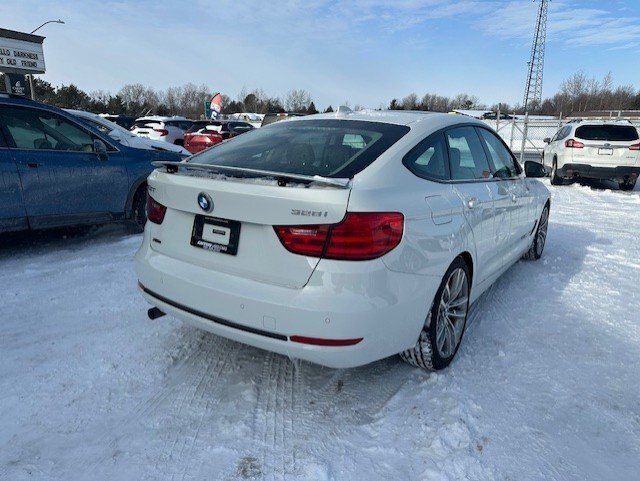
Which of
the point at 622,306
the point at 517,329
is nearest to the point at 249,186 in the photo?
the point at 517,329

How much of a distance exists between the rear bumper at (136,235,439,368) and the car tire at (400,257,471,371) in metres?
0.18

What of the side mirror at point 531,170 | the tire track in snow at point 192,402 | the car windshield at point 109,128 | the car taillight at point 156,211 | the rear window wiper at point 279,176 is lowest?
the tire track in snow at point 192,402

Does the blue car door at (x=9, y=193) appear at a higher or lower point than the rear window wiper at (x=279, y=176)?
lower

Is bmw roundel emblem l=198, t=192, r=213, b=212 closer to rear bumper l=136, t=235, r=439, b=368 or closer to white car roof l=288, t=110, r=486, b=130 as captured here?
rear bumper l=136, t=235, r=439, b=368

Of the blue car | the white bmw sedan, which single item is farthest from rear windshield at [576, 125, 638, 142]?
the blue car

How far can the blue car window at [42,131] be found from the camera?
4.97 m

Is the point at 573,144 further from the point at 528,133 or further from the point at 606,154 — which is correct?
the point at 528,133

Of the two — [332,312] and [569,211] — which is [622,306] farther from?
[569,211]

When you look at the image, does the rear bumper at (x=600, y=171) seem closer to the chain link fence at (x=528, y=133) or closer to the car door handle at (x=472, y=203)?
the chain link fence at (x=528, y=133)

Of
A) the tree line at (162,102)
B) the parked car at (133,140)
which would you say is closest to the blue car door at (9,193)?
the parked car at (133,140)

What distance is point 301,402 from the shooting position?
2707 mm

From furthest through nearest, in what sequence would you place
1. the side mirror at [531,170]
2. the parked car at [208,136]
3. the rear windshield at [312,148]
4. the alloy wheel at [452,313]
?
1. the parked car at [208,136]
2. the side mirror at [531,170]
3. the alloy wheel at [452,313]
4. the rear windshield at [312,148]

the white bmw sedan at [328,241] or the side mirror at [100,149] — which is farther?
the side mirror at [100,149]

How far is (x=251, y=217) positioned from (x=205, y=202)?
315mm
